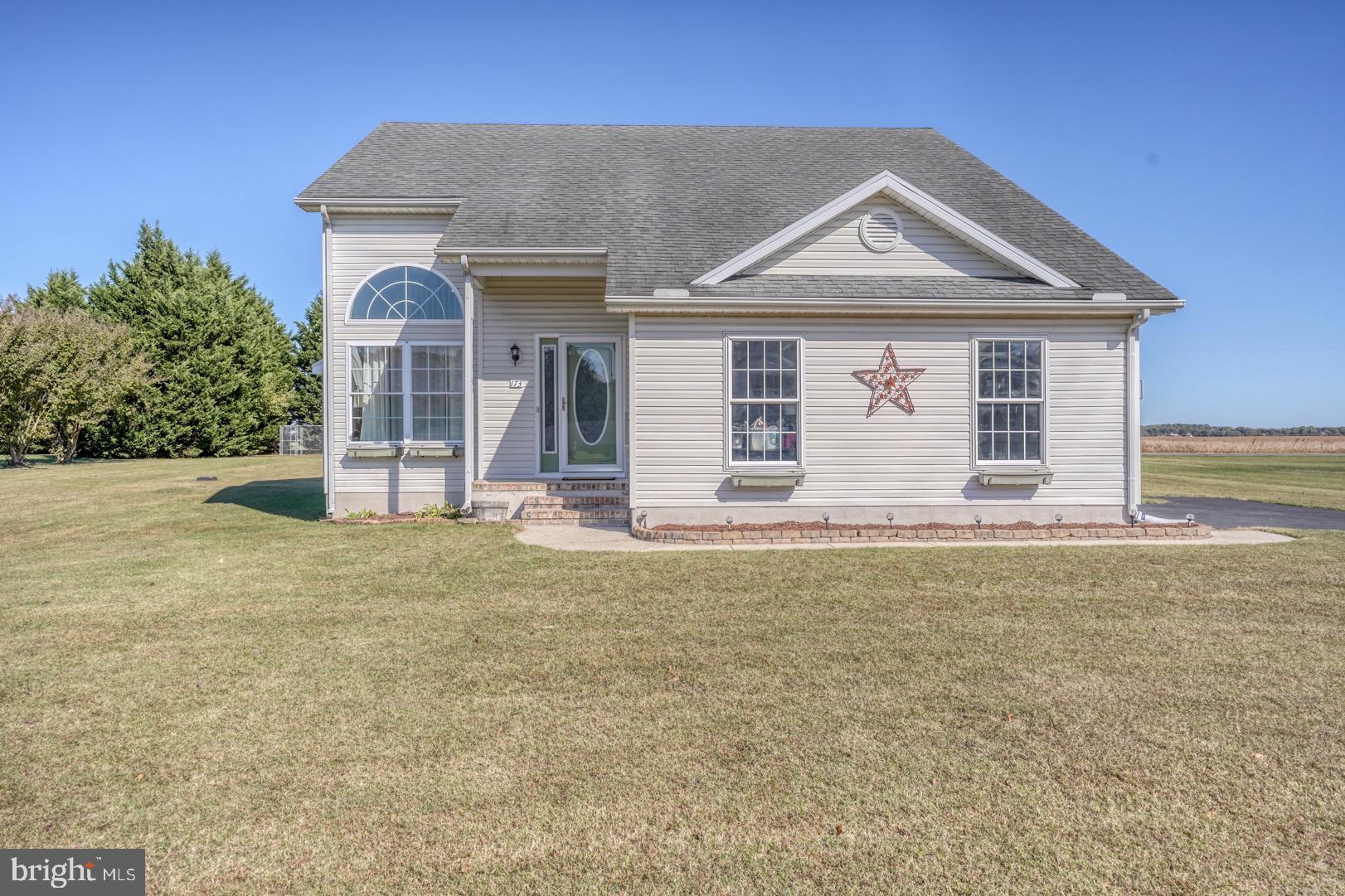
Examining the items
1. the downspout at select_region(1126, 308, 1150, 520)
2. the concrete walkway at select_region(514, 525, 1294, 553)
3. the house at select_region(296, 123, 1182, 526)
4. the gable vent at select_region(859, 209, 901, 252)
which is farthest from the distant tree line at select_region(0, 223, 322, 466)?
the downspout at select_region(1126, 308, 1150, 520)

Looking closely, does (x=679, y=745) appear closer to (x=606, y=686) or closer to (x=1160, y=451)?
(x=606, y=686)

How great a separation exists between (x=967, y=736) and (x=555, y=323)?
10134mm

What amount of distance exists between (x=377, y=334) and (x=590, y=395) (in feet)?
12.1

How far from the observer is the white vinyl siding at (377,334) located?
12.2 m

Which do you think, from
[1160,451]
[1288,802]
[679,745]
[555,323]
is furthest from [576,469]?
[1160,451]

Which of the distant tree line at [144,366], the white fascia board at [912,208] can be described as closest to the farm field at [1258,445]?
the white fascia board at [912,208]

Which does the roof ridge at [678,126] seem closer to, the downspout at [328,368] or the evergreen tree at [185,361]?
the downspout at [328,368]

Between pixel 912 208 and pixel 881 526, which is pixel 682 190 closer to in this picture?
pixel 912 208

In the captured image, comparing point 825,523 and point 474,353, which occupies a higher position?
point 474,353

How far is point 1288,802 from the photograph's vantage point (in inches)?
127

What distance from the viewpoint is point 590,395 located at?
12844mm

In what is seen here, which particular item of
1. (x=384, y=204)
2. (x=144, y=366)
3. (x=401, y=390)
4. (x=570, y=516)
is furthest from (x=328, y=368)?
(x=144, y=366)

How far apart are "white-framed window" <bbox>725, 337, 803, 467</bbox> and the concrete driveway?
246 inches

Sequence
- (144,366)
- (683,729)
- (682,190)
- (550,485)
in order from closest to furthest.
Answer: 1. (683,729)
2. (550,485)
3. (682,190)
4. (144,366)
